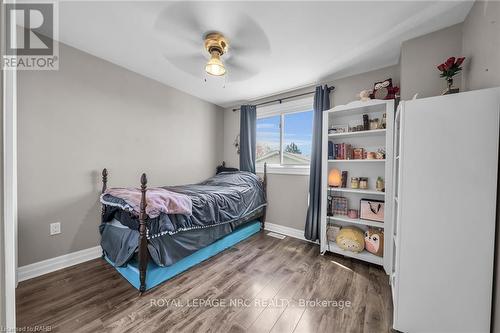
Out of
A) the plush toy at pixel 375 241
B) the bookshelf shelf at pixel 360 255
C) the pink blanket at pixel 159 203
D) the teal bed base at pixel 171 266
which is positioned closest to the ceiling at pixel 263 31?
the pink blanket at pixel 159 203

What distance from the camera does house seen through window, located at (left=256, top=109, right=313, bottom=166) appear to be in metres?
3.08

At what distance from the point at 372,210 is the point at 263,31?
222cm

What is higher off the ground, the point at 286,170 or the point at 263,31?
the point at 263,31

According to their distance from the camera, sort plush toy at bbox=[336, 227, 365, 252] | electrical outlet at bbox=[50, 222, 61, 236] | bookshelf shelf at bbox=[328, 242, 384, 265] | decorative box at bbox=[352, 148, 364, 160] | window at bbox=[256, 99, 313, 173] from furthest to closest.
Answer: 1. window at bbox=[256, 99, 313, 173]
2. decorative box at bbox=[352, 148, 364, 160]
3. plush toy at bbox=[336, 227, 365, 252]
4. bookshelf shelf at bbox=[328, 242, 384, 265]
5. electrical outlet at bbox=[50, 222, 61, 236]

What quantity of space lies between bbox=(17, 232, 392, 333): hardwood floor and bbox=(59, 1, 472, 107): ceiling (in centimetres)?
231

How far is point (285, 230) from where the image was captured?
3.11 meters

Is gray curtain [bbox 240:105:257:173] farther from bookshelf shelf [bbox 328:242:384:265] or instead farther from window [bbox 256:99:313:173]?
bookshelf shelf [bbox 328:242:384:265]

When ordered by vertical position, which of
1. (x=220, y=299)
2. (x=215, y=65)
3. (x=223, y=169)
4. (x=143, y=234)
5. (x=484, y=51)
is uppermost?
(x=215, y=65)

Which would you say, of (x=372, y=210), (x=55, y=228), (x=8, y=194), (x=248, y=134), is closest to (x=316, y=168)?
(x=372, y=210)

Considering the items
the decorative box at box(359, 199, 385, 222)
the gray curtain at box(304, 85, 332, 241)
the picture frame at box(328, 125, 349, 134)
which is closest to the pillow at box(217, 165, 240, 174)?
the gray curtain at box(304, 85, 332, 241)

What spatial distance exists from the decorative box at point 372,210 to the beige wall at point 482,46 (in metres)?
1.29

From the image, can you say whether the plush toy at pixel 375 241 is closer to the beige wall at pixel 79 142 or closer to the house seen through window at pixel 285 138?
the house seen through window at pixel 285 138

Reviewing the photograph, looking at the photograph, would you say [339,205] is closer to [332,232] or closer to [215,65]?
[332,232]

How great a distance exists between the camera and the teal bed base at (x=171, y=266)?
66.7 inches
